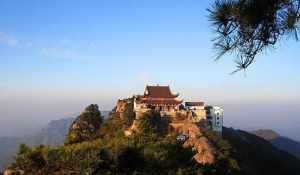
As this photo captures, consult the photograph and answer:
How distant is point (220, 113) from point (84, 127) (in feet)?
50.0

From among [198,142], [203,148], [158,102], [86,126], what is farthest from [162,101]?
[86,126]

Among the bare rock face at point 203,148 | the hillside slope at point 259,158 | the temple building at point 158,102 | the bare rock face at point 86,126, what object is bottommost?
the hillside slope at point 259,158

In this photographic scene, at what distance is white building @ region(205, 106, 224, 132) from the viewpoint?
2164 inches

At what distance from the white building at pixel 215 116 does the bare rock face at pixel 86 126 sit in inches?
475

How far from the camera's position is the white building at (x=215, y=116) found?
2164 inches

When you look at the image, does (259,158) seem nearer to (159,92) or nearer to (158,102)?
(159,92)

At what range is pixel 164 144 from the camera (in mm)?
23141

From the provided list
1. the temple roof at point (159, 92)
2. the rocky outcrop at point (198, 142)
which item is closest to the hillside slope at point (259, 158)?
the rocky outcrop at point (198, 142)

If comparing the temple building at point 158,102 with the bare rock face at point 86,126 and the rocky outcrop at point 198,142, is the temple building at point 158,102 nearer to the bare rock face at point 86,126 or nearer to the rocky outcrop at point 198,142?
the rocky outcrop at point 198,142

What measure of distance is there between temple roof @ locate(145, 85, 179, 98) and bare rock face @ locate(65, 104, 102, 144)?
20.1ft

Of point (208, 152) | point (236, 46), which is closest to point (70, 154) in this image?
point (236, 46)

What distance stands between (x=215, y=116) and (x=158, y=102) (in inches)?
278

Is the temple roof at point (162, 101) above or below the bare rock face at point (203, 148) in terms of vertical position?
above

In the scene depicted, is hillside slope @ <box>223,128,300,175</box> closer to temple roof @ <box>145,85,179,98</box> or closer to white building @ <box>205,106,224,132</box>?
white building @ <box>205,106,224,132</box>
